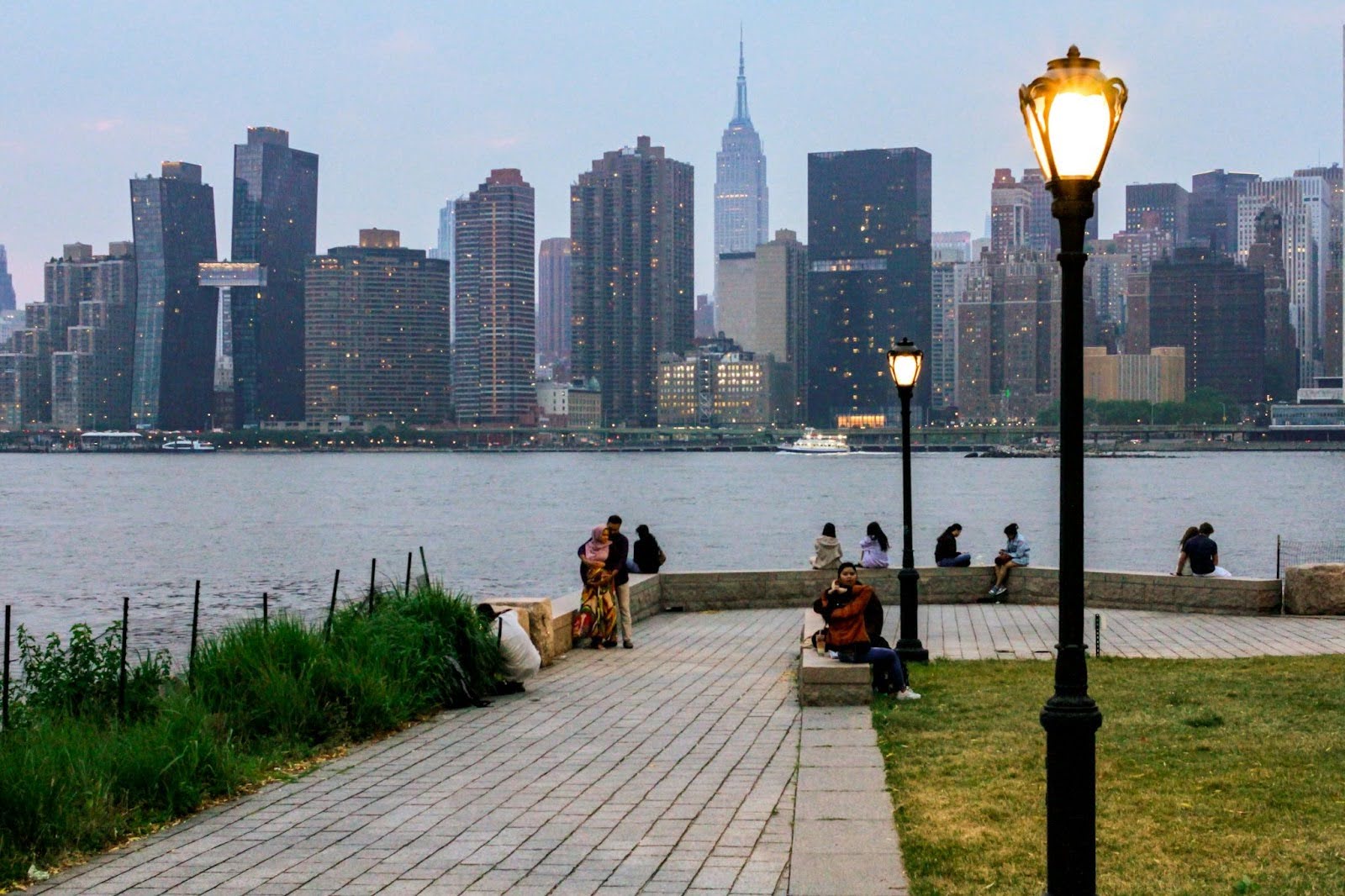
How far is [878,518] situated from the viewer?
3880 inches

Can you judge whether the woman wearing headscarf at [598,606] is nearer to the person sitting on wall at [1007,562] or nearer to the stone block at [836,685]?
the stone block at [836,685]

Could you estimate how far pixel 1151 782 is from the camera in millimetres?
10469

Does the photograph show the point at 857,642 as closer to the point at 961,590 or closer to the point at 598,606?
the point at 598,606

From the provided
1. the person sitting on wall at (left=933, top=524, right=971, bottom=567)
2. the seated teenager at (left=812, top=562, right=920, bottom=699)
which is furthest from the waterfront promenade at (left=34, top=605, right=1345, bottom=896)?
the person sitting on wall at (left=933, top=524, right=971, bottom=567)

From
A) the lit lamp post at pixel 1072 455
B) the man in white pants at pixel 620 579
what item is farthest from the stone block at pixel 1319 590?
the lit lamp post at pixel 1072 455

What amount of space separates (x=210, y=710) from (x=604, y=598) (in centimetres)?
791

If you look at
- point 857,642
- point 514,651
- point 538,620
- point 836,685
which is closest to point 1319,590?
point 857,642

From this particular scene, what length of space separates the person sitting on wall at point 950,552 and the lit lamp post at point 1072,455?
2154cm

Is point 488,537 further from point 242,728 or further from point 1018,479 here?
point 1018,479

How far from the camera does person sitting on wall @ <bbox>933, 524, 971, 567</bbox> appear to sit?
28.2 meters

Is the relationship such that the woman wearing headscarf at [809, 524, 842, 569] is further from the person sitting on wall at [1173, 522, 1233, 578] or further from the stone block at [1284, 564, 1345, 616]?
the stone block at [1284, 564, 1345, 616]

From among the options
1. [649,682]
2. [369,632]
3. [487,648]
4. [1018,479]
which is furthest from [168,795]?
[1018,479]

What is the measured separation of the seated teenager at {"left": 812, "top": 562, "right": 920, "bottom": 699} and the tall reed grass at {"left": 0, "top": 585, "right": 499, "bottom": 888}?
146 inches

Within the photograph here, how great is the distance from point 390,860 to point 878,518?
299 ft
